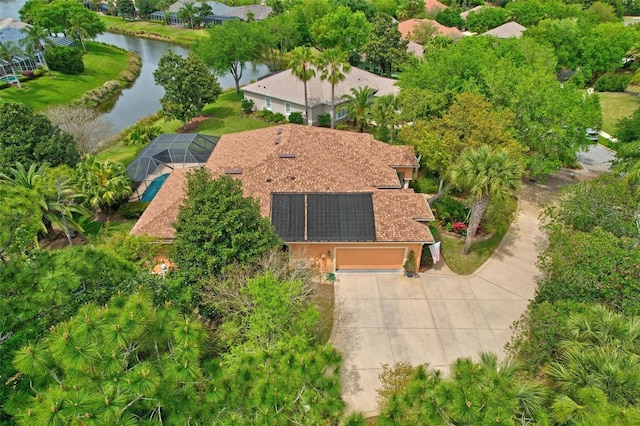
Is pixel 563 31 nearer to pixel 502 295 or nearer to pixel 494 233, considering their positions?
pixel 494 233

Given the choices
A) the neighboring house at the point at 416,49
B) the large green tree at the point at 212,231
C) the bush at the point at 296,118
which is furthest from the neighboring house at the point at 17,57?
the large green tree at the point at 212,231

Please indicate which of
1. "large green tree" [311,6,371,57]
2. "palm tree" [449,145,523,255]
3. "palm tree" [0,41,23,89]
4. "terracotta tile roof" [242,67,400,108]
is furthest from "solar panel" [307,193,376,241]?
"palm tree" [0,41,23,89]

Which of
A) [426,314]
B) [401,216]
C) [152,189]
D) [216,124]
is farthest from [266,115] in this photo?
[426,314]

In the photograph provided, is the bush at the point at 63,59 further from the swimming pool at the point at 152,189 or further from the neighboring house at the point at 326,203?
the neighboring house at the point at 326,203

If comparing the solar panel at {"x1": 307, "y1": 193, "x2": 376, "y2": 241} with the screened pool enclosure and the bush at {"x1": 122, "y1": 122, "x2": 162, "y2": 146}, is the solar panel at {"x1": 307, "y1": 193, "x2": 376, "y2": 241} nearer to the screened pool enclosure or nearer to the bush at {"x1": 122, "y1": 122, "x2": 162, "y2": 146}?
the screened pool enclosure

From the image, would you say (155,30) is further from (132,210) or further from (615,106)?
(615,106)
